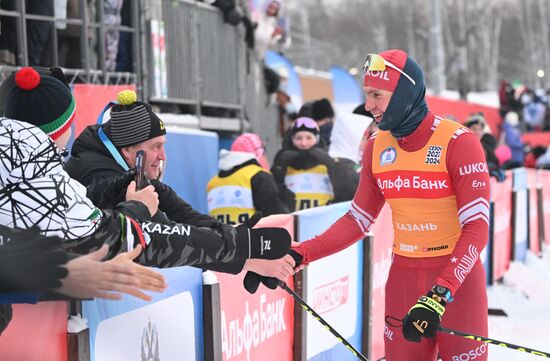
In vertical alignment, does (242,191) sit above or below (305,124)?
below

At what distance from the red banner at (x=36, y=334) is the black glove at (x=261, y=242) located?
0.68m

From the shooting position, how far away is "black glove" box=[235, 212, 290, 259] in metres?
2.99

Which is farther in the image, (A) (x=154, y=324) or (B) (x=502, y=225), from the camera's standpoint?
(B) (x=502, y=225)

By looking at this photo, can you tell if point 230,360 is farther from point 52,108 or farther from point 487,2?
point 487,2

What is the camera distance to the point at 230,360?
4.20m

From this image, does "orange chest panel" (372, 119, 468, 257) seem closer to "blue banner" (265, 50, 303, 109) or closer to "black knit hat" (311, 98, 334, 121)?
"black knit hat" (311, 98, 334, 121)

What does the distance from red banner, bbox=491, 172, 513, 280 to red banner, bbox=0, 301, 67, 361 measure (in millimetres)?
7639

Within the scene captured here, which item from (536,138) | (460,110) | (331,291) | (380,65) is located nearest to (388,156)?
(380,65)

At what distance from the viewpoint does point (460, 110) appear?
20.7 m

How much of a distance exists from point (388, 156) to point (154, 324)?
1435 millimetres

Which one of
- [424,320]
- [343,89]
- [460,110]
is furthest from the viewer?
[460,110]

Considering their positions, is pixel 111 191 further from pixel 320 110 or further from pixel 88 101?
pixel 320 110

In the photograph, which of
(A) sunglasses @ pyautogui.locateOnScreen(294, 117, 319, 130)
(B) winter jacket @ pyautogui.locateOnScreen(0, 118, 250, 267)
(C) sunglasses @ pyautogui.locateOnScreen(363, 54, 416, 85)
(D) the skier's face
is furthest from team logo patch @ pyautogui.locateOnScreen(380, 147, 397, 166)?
(A) sunglasses @ pyautogui.locateOnScreen(294, 117, 319, 130)

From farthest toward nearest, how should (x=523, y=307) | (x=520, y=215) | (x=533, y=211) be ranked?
(x=533, y=211)
(x=520, y=215)
(x=523, y=307)
